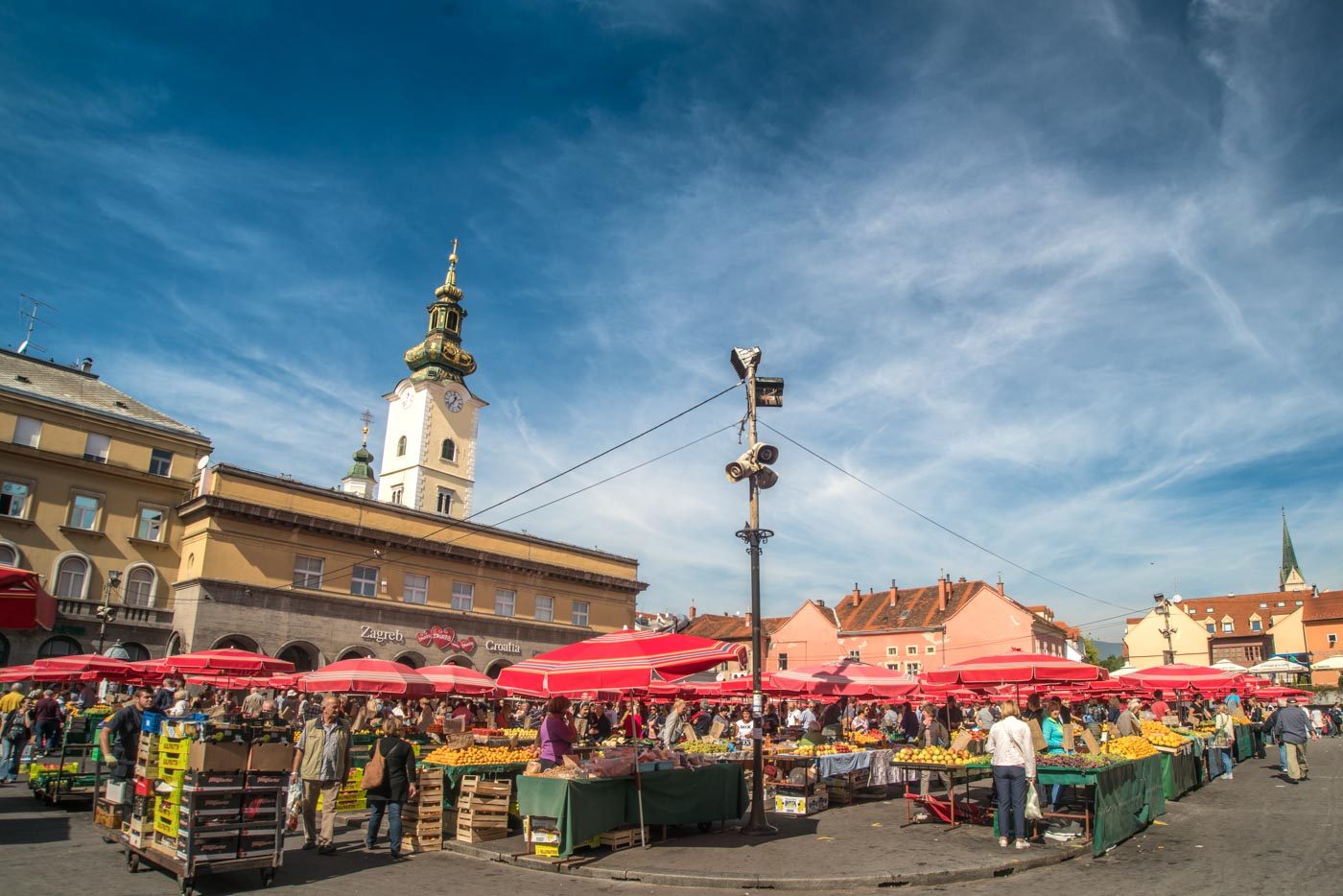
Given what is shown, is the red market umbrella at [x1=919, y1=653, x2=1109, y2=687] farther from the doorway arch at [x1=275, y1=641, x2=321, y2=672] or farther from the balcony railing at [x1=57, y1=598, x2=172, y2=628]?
the balcony railing at [x1=57, y1=598, x2=172, y2=628]

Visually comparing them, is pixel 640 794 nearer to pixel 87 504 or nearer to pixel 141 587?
pixel 141 587

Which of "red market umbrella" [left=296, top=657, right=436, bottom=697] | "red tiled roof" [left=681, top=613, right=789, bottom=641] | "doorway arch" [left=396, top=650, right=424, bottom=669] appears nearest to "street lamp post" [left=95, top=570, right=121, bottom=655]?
"doorway arch" [left=396, top=650, right=424, bottom=669]

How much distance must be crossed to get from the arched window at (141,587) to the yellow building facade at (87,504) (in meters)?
0.04

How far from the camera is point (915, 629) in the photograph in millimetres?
62688

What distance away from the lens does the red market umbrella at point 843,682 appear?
18234 millimetres

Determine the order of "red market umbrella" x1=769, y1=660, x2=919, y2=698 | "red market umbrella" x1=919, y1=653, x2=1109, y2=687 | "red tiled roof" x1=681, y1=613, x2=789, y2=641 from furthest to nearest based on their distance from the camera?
"red tiled roof" x1=681, y1=613, x2=789, y2=641
"red market umbrella" x1=769, y1=660, x2=919, y2=698
"red market umbrella" x1=919, y1=653, x2=1109, y2=687

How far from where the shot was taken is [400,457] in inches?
2156

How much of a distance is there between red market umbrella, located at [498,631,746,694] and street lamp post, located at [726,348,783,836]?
1148mm

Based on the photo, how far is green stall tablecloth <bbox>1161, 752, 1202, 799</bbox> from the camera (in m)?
14.8

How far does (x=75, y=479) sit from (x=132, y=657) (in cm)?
806

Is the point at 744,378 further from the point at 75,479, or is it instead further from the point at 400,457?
the point at 400,457

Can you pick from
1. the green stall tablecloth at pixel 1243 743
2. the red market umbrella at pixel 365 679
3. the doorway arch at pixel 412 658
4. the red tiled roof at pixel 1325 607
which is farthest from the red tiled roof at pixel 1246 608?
the red market umbrella at pixel 365 679

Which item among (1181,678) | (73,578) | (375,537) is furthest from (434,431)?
(1181,678)

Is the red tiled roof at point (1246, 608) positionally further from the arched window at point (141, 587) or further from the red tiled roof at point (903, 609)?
the arched window at point (141, 587)
